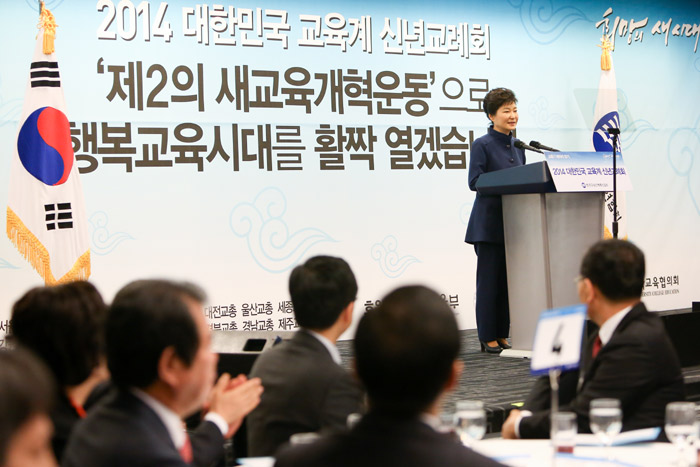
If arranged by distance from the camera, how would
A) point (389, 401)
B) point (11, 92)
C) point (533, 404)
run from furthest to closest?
point (11, 92) → point (533, 404) → point (389, 401)

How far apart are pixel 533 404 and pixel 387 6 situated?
476 cm

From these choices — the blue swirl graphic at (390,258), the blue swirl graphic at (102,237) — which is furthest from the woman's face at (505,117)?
the blue swirl graphic at (102,237)

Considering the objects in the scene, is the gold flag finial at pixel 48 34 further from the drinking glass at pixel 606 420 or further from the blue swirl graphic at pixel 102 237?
the drinking glass at pixel 606 420

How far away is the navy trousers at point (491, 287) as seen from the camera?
18.0 ft

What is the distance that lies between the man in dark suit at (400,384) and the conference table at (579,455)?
0.69m

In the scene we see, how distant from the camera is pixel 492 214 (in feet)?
17.8

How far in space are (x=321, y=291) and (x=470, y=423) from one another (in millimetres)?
636

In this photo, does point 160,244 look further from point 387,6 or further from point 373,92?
point 387,6

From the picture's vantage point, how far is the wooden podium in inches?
197

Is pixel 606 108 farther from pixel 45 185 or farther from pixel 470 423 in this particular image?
pixel 470 423

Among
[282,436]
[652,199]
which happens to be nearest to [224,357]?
[282,436]

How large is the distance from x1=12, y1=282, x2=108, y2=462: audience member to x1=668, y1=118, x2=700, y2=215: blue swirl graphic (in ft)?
23.0

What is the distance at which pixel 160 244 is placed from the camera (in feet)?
20.1

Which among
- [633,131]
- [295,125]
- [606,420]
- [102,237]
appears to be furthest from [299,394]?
[633,131]
